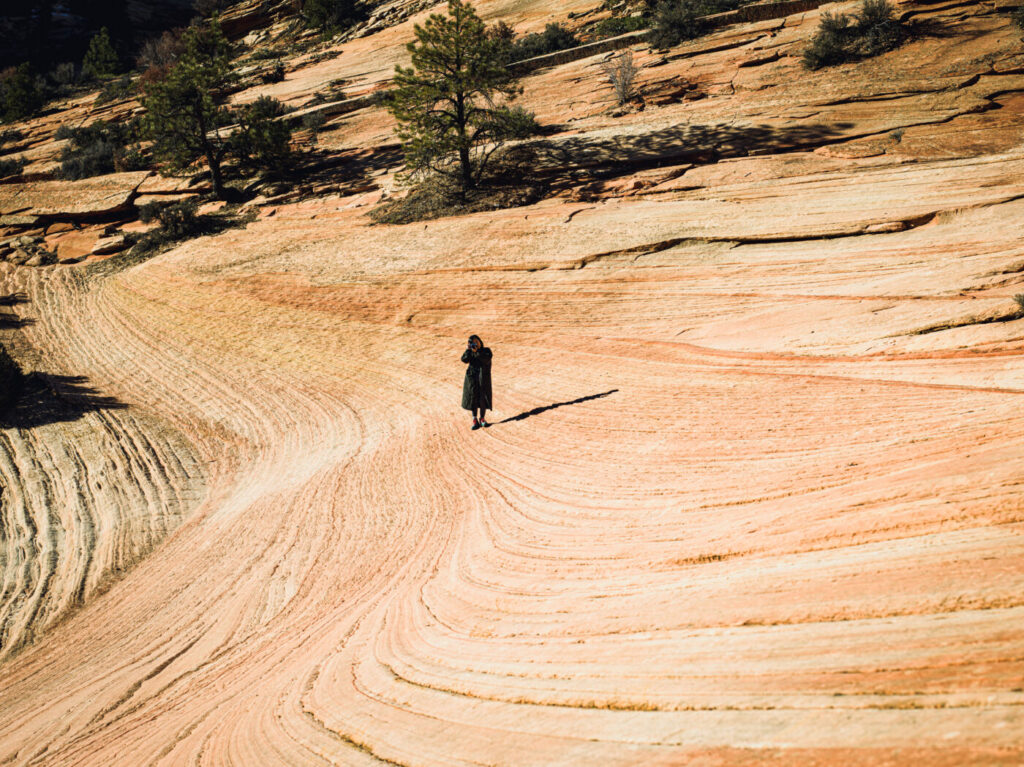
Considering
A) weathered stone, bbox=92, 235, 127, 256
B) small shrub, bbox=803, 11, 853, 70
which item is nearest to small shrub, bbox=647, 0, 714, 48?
small shrub, bbox=803, 11, 853, 70

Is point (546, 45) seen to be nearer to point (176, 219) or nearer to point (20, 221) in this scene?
point (176, 219)

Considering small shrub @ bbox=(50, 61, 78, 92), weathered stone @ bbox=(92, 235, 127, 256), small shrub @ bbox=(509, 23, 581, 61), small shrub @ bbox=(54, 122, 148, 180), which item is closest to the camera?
weathered stone @ bbox=(92, 235, 127, 256)

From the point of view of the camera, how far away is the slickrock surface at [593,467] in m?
2.87

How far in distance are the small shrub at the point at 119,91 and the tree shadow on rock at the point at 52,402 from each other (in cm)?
3862

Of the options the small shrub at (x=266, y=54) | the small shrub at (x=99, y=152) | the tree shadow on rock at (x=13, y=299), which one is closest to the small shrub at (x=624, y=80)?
the tree shadow on rock at (x=13, y=299)

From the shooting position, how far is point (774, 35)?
20984 mm

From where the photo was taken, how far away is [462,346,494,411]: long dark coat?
980cm

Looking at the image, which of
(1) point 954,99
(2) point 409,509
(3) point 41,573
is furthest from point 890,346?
(3) point 41,573

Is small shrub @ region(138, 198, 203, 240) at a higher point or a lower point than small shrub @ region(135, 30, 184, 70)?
lower

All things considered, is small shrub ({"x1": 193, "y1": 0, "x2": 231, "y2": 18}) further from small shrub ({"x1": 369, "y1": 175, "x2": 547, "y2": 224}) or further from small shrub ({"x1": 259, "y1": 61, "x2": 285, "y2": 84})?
small shrub ({"x1": 369, "y1": 175, "x2": 547, "y2": 224})

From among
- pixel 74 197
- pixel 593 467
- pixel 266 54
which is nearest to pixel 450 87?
pixel 593 467

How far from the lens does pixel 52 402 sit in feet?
44.5

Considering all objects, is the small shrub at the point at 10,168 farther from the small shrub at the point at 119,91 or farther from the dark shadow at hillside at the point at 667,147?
the dark shadow at hillside at the point at 667,147

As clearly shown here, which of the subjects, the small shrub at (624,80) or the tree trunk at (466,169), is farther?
the small shrub at (624,80)
